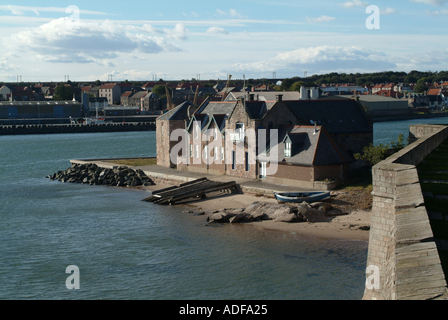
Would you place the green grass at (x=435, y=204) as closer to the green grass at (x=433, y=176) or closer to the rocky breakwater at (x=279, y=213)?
the green grass at (x=433, y=176)

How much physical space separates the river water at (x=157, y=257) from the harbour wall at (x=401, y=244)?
460 centimetres

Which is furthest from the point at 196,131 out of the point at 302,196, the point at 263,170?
the point at 302,196

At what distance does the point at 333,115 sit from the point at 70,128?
315 ft

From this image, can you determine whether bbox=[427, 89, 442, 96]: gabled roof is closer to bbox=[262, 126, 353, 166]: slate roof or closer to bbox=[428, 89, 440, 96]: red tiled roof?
bbox=[428, 89, 440, 96]: red tiled roof

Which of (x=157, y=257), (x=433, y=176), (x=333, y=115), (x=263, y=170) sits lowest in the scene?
(x=157, y=257)

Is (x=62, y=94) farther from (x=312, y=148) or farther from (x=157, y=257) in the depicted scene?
(x=157, y=257)

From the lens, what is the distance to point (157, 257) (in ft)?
74.9

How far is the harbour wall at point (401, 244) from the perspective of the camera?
324 inches

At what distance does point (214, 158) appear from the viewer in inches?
1574

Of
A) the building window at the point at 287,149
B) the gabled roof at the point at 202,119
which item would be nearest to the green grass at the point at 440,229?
the building window at the point at 287,149

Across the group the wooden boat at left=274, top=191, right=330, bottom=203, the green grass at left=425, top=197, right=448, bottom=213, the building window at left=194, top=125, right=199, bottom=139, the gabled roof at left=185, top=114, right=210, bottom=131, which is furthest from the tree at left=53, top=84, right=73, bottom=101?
the green grass at left=425, top=197, right=448, bottom=213
